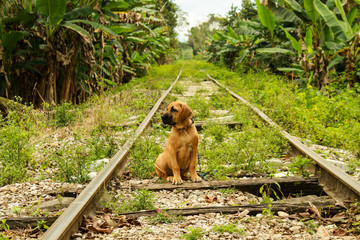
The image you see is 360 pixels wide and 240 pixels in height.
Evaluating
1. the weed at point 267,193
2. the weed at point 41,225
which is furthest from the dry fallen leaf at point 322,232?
the weed at point 41,225

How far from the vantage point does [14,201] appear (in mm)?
3115

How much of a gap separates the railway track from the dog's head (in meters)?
0.63

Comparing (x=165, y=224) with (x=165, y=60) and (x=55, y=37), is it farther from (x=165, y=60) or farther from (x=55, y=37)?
(x=165, y=60)

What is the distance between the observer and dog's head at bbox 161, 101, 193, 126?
3383 mm

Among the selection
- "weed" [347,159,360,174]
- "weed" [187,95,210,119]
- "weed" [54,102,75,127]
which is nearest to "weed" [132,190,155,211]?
"weed" [347,159,360,174]

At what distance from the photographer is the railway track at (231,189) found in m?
2.63

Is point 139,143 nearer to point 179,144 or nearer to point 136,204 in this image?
point 179,144

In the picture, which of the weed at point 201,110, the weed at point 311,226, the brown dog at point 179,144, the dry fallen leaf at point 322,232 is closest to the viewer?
the dry fallen leaf at point 322,232

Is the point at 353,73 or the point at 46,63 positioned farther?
the point at 353,73

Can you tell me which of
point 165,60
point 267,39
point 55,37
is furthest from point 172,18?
point 55,37

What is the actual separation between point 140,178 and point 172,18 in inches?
1350

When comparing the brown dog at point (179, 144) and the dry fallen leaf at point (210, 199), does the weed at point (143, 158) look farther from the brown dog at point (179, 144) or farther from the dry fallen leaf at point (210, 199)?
the dry fallen leaf at point (210, 199)

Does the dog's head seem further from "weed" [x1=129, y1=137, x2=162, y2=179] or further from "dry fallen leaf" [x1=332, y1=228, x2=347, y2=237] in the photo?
"dry fallen leaf" [x1=332, y1=228, x2=347, y2=237]

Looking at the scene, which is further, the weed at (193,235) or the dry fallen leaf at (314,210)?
the dry fallen leaf at (314,210)
